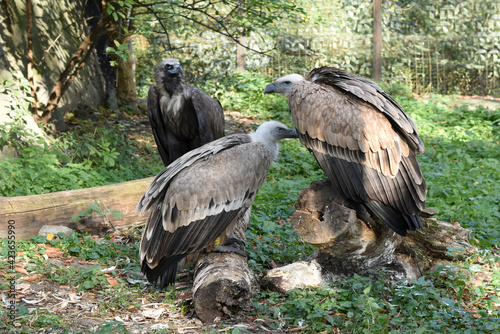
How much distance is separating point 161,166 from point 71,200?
275cm

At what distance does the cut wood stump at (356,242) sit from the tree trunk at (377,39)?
8153 mm

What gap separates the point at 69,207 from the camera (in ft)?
15.5

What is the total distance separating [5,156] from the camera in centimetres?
598

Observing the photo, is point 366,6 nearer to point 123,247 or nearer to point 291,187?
point 291,187

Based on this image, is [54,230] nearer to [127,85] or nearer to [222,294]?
[222,294]

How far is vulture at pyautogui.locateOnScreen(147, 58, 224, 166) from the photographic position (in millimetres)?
5250

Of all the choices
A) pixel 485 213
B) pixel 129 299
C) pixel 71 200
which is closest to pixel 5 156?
pixel 71 200

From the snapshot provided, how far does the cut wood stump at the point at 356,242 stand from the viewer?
12.1ft

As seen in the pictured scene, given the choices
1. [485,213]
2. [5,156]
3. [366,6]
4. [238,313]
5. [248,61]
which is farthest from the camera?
[366,6]

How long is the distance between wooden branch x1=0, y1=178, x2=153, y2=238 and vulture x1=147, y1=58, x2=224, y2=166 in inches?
26.9

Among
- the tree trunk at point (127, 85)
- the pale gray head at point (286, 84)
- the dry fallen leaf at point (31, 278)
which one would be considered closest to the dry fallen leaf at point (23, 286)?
the dry fallen leaf at point (31, 278)

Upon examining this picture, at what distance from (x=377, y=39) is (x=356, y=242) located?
878 centimetres

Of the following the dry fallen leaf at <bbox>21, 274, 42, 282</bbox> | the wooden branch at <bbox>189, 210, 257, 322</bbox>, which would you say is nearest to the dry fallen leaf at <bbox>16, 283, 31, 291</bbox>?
the dry fallen leaf at <bbox>21, 274, 42, 282</bbox>

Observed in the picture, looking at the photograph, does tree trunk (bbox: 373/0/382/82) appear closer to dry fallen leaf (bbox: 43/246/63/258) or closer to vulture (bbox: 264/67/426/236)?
vulture (bbox: 264/67/426/236)
